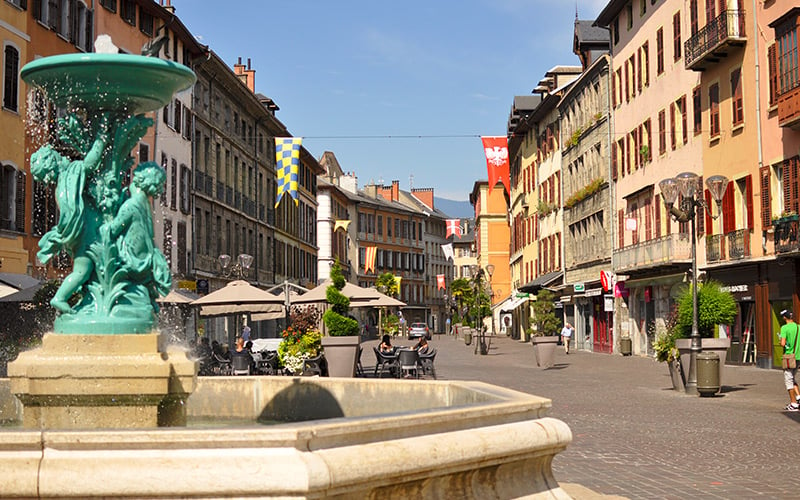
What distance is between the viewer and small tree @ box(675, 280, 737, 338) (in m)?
21.7

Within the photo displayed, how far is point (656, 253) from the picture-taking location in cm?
3797

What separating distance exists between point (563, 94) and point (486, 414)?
168 ft

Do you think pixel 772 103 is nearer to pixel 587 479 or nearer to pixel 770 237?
pixel 770 237

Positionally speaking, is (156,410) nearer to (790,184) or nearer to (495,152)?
(790,184)

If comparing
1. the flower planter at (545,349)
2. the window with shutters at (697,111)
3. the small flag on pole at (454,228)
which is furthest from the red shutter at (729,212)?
the small flag on pole at (454,228)

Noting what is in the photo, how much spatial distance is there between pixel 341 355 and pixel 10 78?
45.4 ft

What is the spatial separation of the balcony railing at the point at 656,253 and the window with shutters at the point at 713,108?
3851 millimetres

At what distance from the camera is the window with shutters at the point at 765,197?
28977mm

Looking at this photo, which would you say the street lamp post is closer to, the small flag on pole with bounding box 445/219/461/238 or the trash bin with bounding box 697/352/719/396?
the trash bin with bounding box 697/352/719/396

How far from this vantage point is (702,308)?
21984 mm

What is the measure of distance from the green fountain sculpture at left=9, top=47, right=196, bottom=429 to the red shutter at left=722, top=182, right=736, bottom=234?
2570 centimetres

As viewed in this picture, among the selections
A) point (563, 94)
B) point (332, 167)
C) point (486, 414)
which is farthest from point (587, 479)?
point (332, 167)

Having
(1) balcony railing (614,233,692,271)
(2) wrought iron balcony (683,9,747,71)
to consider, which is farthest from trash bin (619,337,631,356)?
(2) wrought iron balcony (683,9,747,71)

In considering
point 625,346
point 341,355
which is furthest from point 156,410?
point 625,346
